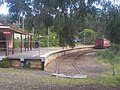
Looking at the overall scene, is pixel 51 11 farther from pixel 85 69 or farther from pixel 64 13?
pixel 85 69

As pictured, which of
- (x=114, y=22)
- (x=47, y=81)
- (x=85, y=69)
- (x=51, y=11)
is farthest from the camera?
(x=85, y=69)

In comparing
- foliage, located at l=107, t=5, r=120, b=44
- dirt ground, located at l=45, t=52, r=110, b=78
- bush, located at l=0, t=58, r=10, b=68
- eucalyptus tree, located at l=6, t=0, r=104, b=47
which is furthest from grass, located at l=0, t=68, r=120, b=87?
foliage, located at l=107, t=5, r=120, b=44

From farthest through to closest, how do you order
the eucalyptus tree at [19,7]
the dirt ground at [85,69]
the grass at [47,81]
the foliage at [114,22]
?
the dirt ground at [85,69] → the grass at [47,81] → the foliage at [114,22] → the eucalyptus tree at [19,7]

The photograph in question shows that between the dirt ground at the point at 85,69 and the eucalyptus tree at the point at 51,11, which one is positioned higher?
the eucalyptus tree at the point at 51,11

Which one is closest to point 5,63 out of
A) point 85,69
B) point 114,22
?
point 85,69

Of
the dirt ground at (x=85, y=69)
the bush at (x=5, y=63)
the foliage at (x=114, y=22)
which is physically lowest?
the dirt ground at (x=85, y=69)

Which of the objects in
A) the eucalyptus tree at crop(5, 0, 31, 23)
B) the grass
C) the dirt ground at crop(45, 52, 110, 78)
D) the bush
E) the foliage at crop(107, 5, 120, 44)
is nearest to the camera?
the eucalyptus tree at crop(5, 0, 31, 23)

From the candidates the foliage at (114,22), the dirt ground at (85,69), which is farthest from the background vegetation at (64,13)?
the dirt ground at (85,69)

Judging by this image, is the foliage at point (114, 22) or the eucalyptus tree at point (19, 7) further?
the foliage at point (114, 22)

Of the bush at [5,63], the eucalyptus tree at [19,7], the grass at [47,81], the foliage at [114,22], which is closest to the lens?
the eucalyptus tree at [19,7]

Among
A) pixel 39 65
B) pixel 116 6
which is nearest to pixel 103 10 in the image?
pixel 116 6

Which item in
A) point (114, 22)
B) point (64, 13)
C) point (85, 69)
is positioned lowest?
point (85, 69)

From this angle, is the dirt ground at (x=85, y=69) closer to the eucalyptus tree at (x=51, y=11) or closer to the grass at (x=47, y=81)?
the grass at (x=47, y=81)

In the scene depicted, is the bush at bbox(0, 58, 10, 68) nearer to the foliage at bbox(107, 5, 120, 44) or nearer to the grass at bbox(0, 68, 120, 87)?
the grass at bbox(0, 68, 120, 87)
